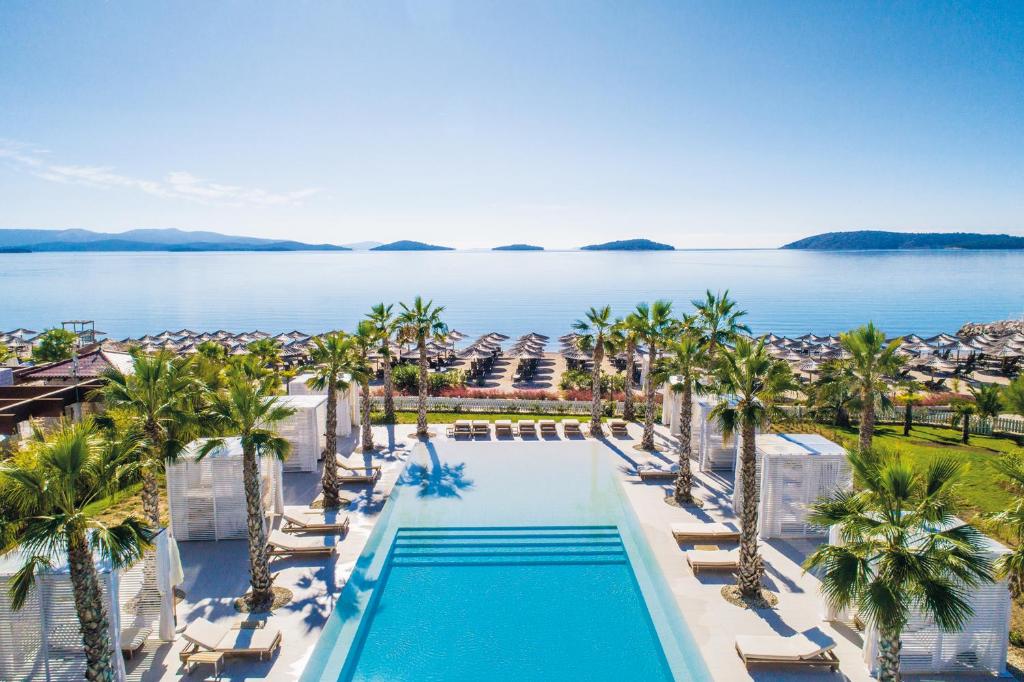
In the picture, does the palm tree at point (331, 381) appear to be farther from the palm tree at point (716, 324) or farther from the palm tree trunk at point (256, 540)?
the palm tree at point (716, 324)

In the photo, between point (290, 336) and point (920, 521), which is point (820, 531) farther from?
point (290, 336)

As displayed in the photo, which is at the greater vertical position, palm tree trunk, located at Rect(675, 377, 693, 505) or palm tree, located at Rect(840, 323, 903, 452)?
palm tree, located at Rect(840, 323, 903, 452)

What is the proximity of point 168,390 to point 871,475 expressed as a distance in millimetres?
12700

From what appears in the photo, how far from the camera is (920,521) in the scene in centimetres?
759

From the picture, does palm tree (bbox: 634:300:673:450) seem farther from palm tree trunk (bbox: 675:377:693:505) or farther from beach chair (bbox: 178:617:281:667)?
beach chair (bbox: 178:617:281:667)

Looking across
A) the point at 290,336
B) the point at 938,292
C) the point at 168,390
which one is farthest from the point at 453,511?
the point at 938,292

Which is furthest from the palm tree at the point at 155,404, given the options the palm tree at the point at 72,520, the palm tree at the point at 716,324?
the palm tree at the point at 716,324

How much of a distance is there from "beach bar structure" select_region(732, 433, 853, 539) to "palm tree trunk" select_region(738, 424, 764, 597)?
3.00 metres

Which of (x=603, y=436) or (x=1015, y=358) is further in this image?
(x=1015, y=358)

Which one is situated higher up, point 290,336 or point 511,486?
point 290,336

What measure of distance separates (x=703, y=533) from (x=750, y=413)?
13.0 feet

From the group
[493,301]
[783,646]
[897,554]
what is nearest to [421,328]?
[783,646]

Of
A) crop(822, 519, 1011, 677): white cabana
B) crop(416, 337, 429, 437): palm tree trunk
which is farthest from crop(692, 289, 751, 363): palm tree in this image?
crop(822, 519, 1011, 677): white cabana

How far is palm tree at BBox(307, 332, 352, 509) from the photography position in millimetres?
15656
